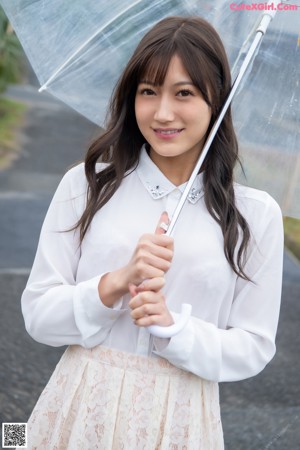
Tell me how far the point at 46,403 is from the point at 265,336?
62cm

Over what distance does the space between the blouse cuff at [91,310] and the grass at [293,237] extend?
20.0 ft

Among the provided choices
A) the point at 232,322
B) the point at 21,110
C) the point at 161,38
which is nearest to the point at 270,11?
the point at 161,38

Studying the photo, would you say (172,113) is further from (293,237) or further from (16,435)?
(293,237)

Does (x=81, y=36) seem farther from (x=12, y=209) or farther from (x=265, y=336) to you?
(x=12, y=209)

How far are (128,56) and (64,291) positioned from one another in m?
0.91

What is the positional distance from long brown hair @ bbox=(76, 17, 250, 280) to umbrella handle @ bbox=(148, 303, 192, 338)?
0.20 m

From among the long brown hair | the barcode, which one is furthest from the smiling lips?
the barcode

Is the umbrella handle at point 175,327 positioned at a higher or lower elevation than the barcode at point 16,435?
higher

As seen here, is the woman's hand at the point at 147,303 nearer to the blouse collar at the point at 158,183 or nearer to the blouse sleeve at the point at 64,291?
the blouse sleeve at the point at 64,291

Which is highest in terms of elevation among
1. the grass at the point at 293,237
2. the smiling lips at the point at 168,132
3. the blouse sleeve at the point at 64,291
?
the smiling lips at the point at 168,132

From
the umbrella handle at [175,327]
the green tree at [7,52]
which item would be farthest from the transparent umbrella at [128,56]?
the green tree at [7,52]

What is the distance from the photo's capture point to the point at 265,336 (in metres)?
2.18

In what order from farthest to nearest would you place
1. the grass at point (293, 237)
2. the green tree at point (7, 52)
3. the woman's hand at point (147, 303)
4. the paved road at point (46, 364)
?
the green tree at point (7, 52) → the grass at point (293, 237) → the paved road at point (46, 364) → the woman's hand at point (147, 303)

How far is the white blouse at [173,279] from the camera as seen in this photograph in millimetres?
2125
